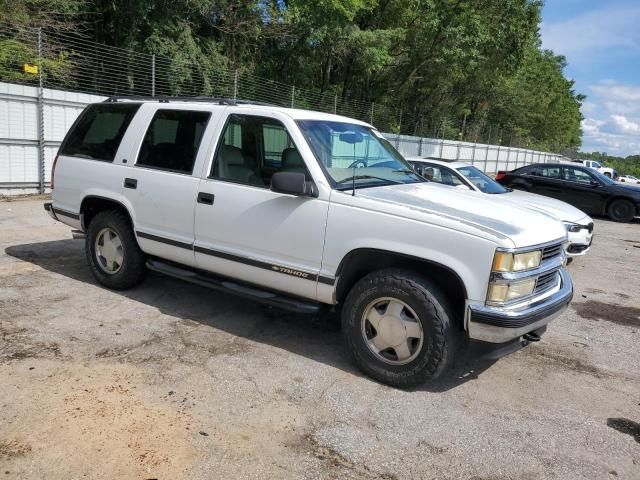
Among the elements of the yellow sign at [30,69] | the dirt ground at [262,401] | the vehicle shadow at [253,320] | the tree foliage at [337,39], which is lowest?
the dirt ground at [262,401]

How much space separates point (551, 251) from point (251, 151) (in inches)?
99.4

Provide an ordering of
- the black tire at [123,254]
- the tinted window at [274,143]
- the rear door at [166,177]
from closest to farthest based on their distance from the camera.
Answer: the tinted window at [274,143] → the rear door at [166,177] → the black tire at [123,254]

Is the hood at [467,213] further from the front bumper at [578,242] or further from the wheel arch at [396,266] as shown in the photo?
the front bumper at [578,242]

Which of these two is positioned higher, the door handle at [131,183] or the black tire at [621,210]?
the door handle at [131,183]

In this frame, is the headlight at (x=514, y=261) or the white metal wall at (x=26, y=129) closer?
the headlight at (x=514, y=261)

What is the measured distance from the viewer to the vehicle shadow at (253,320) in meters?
4.27

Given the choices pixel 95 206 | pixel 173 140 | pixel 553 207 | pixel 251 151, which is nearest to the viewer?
pixel 251 151

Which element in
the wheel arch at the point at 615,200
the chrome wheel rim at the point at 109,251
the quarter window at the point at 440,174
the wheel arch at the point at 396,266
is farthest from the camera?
the wheel arch at the point at 615,200

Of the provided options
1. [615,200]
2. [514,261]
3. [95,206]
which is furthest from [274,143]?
[615,200]

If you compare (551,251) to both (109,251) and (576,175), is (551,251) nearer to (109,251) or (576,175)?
(109,251)

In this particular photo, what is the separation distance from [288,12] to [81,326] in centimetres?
1841

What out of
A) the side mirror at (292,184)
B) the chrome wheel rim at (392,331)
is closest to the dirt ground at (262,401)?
the chrome wheel rim at (392,331)

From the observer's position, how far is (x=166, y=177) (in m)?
4.89

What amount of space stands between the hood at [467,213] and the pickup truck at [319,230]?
0.01 m
